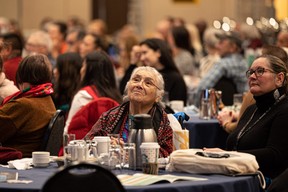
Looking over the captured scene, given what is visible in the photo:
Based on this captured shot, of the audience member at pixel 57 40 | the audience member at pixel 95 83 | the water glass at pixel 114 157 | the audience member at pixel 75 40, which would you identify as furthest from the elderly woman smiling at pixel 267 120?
the audience member at pixel 57 40

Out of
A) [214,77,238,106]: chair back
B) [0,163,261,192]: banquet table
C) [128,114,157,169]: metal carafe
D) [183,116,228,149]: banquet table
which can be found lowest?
[183,116,228,149]: banquet table

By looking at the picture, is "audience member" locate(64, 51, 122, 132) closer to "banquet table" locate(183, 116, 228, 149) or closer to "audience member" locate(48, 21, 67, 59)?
"banquet table" locate(183, 116, 228, 149)

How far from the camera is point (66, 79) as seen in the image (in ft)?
30.1

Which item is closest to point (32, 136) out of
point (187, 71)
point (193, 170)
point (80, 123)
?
point (80, 123)

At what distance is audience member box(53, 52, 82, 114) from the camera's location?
9.10 metres

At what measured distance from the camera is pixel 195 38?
58.7ft

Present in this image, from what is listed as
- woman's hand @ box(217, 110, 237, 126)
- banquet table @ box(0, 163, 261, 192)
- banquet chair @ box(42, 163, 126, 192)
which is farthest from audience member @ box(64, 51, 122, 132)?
banquet chair @ box(42, 163, 126, 192)

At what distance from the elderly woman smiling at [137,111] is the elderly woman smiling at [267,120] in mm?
608

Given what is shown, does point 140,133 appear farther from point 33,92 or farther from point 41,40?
point 41,40

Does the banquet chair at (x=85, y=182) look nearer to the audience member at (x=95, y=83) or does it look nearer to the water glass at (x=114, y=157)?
the water glass at (x=114, y=157)

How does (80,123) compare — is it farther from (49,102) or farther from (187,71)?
(187,71)

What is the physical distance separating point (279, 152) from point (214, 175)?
0.93m

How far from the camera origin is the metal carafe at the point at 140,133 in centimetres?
559

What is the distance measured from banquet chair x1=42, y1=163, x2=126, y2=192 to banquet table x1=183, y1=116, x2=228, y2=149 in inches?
154
